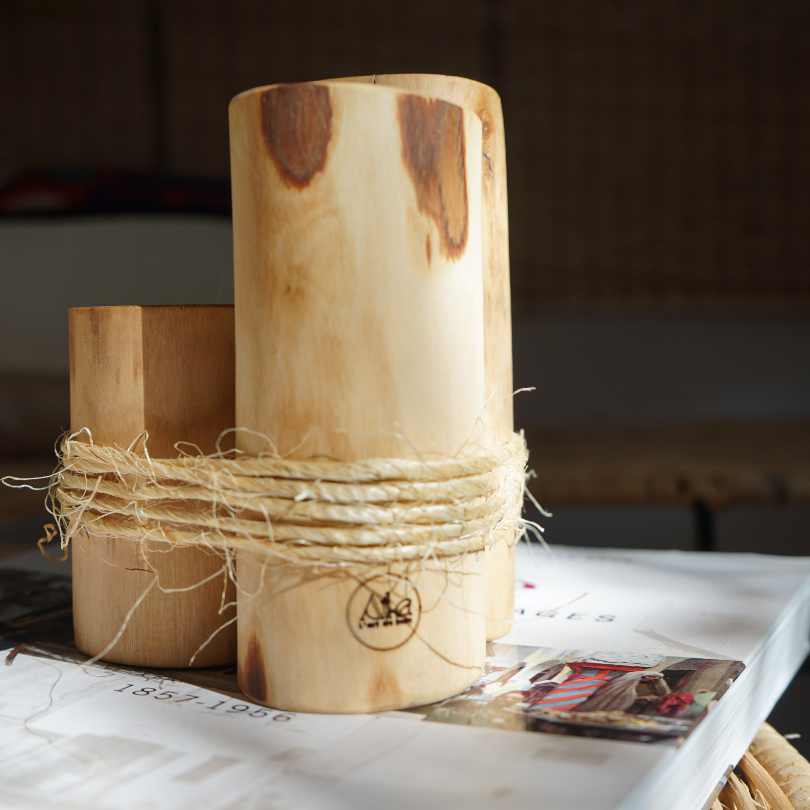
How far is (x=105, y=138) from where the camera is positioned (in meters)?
2.21

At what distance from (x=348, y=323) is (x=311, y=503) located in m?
0.07

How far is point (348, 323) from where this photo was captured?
41cm

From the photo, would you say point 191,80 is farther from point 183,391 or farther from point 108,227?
point 183,391

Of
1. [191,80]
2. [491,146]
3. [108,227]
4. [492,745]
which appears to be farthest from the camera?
[191,80]

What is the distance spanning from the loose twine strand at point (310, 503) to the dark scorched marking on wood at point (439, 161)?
0.32 ft

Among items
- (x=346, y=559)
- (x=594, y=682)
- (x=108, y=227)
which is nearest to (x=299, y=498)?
(x=346, y=559)

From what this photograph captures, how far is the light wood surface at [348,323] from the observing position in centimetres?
41

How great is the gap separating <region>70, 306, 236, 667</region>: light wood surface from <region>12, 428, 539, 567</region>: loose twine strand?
0.05 ft

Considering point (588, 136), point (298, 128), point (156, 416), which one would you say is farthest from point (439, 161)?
point (588, 136)

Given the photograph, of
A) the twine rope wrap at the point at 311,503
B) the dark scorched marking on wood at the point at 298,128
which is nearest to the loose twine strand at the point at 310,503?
the twine rope wrap at the point at 311,503

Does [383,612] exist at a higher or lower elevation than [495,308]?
lower

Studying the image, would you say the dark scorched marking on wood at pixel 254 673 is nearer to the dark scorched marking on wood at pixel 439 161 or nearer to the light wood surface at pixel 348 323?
the light wood surface at pixel 348 323

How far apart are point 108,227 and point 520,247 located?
853 mm

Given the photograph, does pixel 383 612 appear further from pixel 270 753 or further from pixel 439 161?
pixel 439 161
